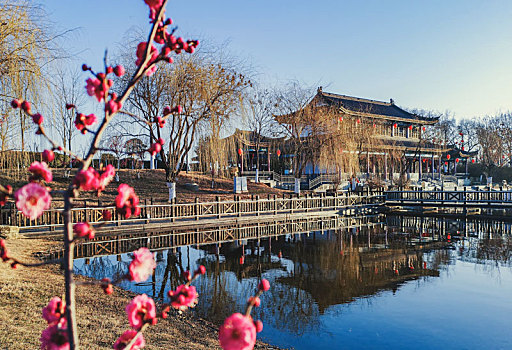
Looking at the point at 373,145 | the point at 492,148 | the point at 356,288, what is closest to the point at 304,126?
the point at 373,145

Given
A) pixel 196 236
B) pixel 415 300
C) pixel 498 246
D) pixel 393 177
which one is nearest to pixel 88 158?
pixel 415 300

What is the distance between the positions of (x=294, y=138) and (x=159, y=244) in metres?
15.1

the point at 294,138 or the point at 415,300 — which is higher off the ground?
the point at 294,138

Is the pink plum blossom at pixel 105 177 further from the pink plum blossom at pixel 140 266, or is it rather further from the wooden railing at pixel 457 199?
the wooden railing at pixel 457 199

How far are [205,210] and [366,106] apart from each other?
86.1 ft

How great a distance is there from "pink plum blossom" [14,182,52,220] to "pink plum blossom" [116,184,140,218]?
0.77 feet

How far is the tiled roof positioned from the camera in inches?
1369

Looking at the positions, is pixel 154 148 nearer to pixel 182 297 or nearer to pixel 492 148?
pixel 182 297

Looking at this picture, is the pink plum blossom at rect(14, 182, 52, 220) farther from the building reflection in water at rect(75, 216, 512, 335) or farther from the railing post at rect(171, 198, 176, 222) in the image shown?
the railing post at rect(171, 198, 176, 222)

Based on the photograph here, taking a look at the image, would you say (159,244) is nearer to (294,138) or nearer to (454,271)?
(454,271)

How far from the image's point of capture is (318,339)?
18.6 feet

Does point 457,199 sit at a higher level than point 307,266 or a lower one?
higher

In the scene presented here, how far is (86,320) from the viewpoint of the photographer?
4.80 metres


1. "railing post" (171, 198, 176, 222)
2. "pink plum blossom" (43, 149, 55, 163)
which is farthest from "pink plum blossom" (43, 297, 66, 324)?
"railing post" (171, 198, 176, 222)
